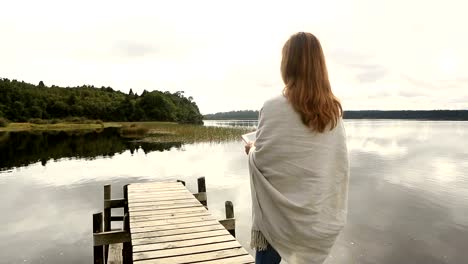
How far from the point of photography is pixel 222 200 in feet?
50.9

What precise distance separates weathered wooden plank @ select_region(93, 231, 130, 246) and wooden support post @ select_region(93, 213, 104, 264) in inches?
7.4

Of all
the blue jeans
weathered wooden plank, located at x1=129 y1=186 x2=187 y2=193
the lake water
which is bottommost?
the lake water

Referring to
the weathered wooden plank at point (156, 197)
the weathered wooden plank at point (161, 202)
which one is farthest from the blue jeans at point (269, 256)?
the weathered wooden plank at point (156, 197)

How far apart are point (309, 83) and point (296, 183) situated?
2.38 ft

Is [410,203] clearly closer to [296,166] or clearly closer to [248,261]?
[248,261]

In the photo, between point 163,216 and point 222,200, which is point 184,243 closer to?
point 163,216

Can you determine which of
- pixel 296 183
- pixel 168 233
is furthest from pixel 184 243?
pixel 296 183

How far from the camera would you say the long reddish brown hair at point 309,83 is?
2.56 m

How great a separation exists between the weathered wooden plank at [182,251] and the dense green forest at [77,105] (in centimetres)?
10061

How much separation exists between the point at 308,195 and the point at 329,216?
0.25 meters

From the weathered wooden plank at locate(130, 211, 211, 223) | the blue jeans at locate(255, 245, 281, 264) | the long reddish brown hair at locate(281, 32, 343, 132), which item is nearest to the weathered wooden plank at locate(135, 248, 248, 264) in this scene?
the weathered wooden plank at locate(130, 211, 211, 223)

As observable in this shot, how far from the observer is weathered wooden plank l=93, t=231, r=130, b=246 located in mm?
6910

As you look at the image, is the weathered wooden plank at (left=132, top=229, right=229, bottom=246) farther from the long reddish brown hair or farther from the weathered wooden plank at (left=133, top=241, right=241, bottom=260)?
the long reddish brown hair

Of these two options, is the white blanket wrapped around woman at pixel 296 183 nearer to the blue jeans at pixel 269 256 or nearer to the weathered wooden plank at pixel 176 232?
the blue jeans at pixel 269 256
